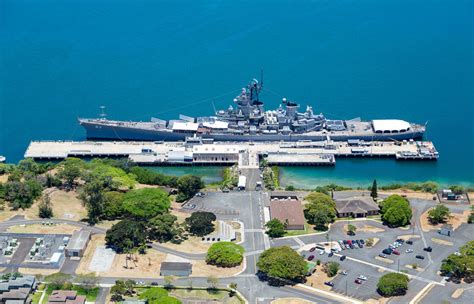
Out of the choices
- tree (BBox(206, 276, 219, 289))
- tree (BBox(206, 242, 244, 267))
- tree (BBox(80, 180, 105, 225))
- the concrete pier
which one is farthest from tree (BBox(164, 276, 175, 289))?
the concrete pier

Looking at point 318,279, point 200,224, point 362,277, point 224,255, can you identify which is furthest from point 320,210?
point 224,255

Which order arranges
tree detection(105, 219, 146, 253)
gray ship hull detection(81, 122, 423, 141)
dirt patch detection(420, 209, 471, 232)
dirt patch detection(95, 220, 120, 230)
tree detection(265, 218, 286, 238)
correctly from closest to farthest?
tree detection(105, 219, 146, 253) → tree detection(265, 218, 286, 238) → dirt patch detection(95, 220, 120, 230) → dirt patch detection(420, 209, 471, 232) → gray ship hull detection(81, 122, 423, 141)

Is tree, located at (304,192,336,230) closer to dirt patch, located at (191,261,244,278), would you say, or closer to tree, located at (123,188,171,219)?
dirt patch, located at (191,261,244,278)

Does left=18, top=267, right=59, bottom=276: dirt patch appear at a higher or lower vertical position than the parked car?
higher

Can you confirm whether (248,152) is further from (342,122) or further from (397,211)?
(397,211)

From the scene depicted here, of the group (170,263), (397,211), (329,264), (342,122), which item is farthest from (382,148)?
(170,263)

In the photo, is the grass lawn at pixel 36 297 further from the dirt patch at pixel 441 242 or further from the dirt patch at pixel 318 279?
the dirt patch at pixel 441 242
